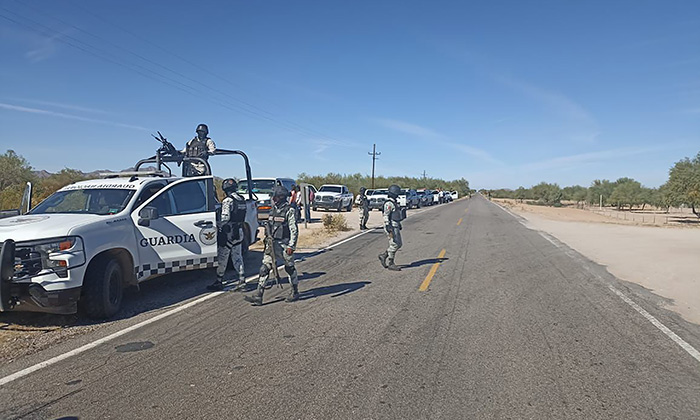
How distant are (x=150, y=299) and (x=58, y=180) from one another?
75.3ft

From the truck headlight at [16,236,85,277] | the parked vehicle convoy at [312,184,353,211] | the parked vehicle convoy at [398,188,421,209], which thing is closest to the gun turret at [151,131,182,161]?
the truck headlight at [16,236,85,277]

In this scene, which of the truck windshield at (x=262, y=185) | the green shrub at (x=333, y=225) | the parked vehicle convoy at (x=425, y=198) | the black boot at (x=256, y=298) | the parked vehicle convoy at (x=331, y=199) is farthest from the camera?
the parked vehicle convoy at (x=425, y=198)

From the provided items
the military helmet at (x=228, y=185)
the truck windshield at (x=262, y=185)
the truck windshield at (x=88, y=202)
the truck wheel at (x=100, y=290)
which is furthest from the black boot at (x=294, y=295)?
the truck windshield at (x=262, y=185)

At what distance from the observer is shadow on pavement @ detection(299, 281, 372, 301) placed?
7.34 m

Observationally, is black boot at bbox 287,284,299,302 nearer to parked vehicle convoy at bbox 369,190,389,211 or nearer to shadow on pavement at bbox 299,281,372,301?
shadow on pavement at bbox 299,281,372,301

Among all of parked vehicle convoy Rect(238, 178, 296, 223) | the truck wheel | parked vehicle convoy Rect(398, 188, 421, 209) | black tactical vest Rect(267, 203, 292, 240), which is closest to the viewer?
the truck wheel

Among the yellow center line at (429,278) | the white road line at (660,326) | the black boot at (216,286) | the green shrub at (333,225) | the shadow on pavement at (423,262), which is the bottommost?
the white road line at (660,326)

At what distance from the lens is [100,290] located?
224 inches

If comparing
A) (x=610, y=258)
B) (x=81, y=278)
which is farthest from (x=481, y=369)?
(x=610, y=258)

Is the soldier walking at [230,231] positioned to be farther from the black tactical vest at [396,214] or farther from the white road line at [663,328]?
the white road line at [663,328]

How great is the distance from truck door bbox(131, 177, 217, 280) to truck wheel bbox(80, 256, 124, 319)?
0.54m

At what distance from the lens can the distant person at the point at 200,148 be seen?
934cm

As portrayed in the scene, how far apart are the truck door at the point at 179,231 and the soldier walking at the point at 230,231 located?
5.5 inches

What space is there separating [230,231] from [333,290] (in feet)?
6.60
